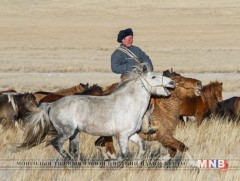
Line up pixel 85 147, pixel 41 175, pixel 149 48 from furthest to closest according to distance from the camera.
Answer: pixel 149 48 < pixel 85 147 < pixel 41 175

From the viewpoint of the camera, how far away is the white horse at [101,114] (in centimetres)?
791

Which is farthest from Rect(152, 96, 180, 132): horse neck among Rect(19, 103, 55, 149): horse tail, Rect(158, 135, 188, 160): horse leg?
Rect(19, 103, 55, 149): horse tail

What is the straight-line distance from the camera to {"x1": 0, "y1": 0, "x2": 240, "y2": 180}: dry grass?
9141 mm

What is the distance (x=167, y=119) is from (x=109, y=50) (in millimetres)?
38847

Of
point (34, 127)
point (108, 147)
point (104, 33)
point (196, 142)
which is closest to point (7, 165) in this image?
point (34, 127)

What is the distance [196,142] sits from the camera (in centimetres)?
1075

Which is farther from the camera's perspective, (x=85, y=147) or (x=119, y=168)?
(x=85, y=147)

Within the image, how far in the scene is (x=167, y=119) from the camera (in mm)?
8898

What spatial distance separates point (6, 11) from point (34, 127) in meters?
75.3

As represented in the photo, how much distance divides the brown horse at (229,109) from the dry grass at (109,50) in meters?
0.97

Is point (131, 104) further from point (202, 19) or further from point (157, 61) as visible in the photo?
point (202, 19)

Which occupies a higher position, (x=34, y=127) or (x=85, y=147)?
(x=34, y=127)

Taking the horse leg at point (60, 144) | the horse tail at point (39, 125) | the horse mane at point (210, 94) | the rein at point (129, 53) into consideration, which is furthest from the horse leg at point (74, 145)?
the horse mane at point (210, 94)

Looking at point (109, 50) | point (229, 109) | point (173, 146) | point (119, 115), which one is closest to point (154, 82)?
point (119, 115)
